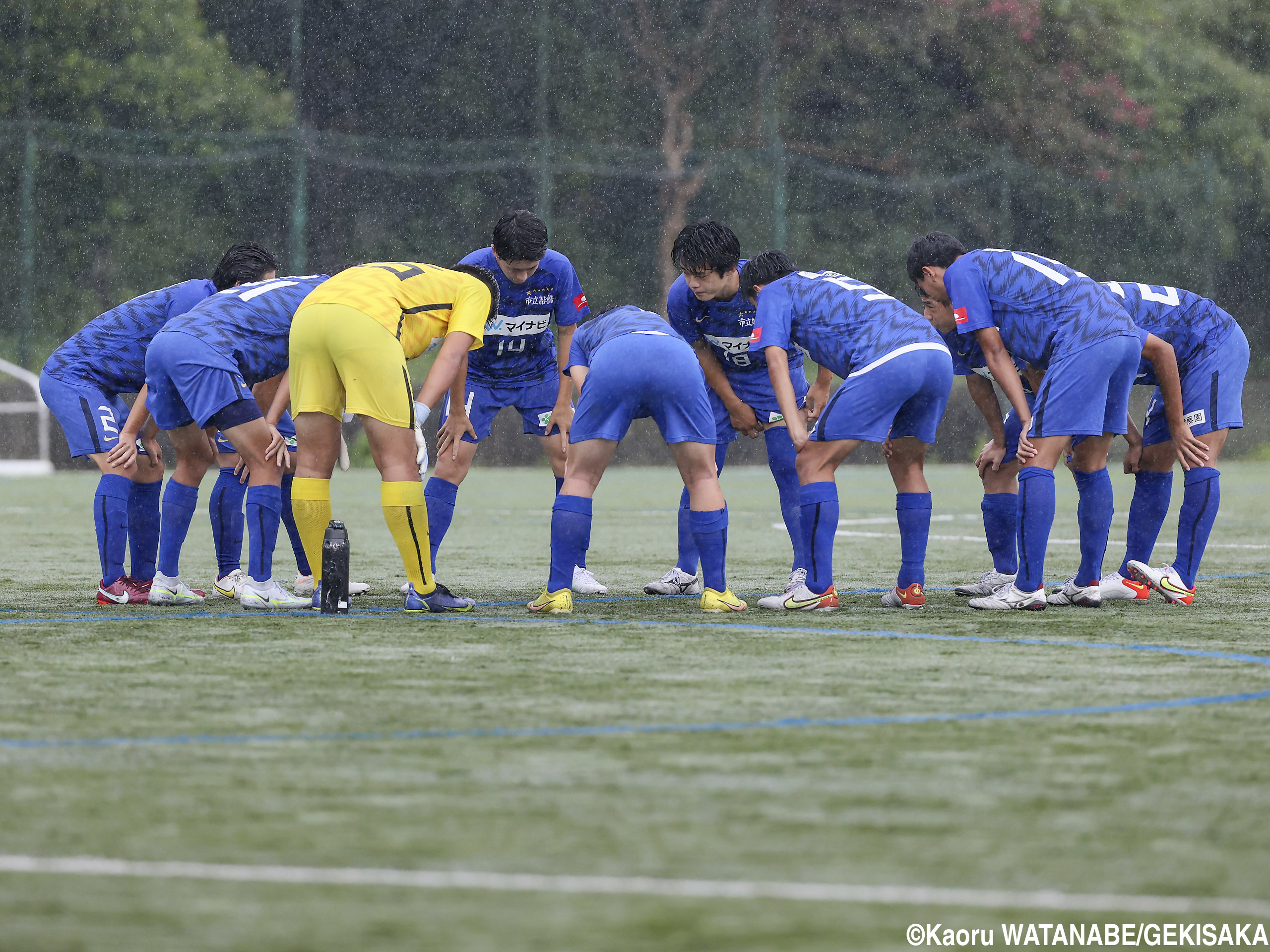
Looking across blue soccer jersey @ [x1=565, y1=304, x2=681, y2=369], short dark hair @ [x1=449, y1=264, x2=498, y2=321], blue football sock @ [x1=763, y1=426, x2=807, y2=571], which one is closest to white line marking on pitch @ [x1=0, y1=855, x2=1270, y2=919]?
blue soccer jersey @ [x1=565, y1=304, x2=681, y2=369]

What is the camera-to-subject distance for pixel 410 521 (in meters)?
5.86

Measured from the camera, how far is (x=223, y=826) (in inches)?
110

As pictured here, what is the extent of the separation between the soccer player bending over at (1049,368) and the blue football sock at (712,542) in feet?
3.06

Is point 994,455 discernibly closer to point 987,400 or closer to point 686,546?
point 987,400

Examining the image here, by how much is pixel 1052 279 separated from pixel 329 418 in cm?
261

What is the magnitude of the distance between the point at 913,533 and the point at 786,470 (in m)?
1.02

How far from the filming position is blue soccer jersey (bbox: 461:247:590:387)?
7.10 metres

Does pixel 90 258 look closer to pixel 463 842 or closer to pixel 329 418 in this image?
pixel 329 418

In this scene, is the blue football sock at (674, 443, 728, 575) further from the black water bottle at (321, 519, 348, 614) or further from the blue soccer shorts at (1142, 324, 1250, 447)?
the blue soccer shorts at (1142, 324, 1250, 447)

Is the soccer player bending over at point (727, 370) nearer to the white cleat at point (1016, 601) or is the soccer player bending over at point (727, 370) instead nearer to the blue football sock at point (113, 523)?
the white cleat at point (1016, 601)

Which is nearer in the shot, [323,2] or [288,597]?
[288,597]

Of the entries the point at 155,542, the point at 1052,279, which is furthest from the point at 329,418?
the point at 1052,279

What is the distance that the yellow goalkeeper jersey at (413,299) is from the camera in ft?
19.1

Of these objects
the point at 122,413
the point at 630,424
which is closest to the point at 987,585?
the point at 630,424
